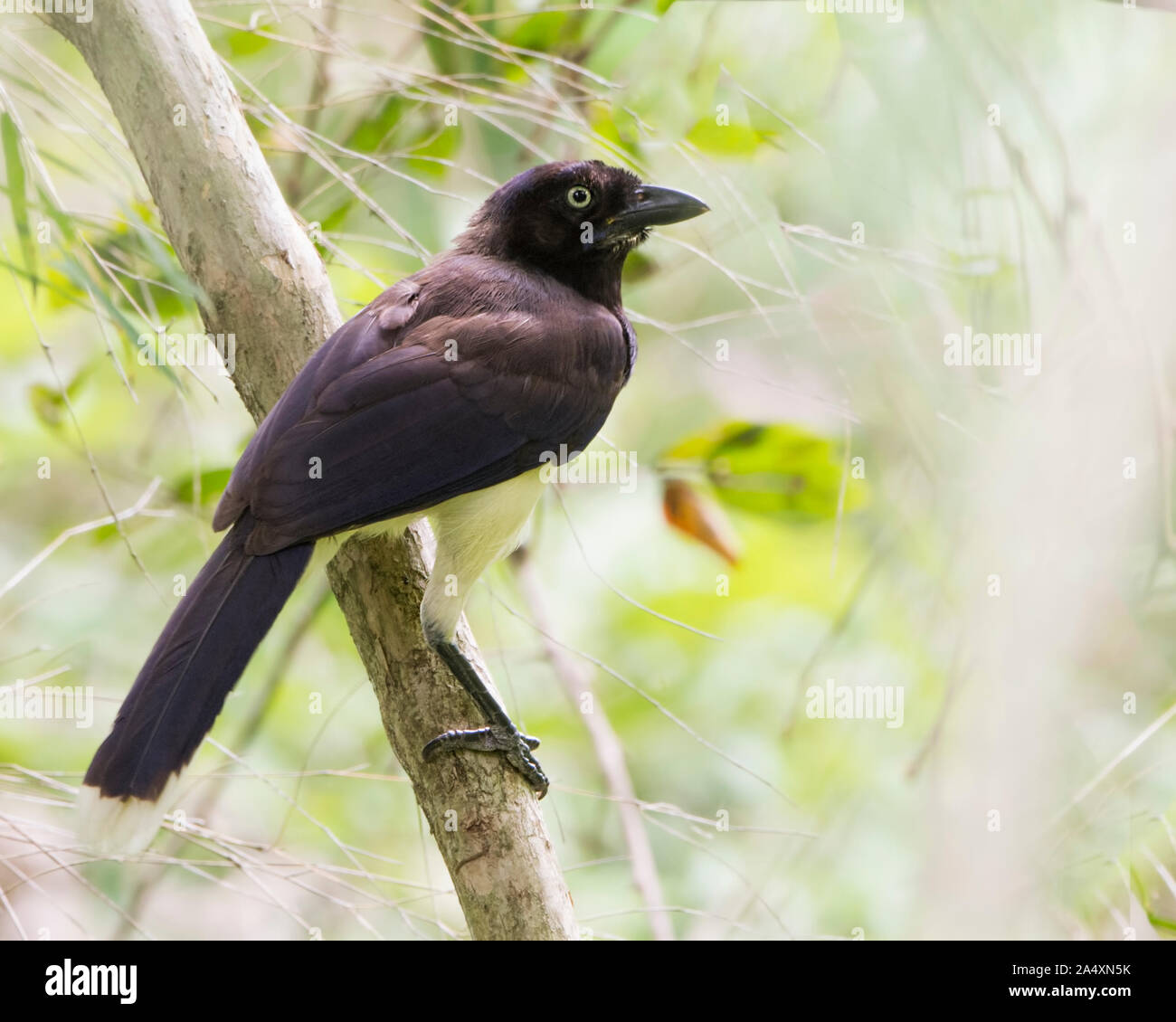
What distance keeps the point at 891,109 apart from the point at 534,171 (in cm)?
88

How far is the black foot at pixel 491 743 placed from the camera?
2.29 metres

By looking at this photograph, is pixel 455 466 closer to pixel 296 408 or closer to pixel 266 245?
pixel 296 408

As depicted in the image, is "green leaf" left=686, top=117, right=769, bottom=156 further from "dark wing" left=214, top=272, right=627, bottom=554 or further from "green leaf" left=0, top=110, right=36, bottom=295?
"green leaf" left=0, top=110, right=36, bottom=295

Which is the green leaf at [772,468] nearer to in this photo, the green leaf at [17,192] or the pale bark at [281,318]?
the pale bark at [281,318]

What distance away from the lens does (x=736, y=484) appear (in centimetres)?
338

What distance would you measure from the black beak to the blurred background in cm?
11

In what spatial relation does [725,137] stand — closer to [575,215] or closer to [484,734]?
[575,215]

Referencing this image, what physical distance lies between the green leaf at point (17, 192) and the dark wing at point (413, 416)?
56 centimetres

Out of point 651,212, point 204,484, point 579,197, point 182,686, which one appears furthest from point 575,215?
point 182,686

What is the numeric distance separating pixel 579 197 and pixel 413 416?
79 cm

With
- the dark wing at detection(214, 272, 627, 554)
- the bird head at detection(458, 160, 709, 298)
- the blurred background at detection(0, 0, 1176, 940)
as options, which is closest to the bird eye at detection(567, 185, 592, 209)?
the bird head at detection(458, 160, 709, 298)

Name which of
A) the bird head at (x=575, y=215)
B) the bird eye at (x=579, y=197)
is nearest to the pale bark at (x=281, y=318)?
the bird head at (x=575, y=215)

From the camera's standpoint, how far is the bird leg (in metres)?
2.29
